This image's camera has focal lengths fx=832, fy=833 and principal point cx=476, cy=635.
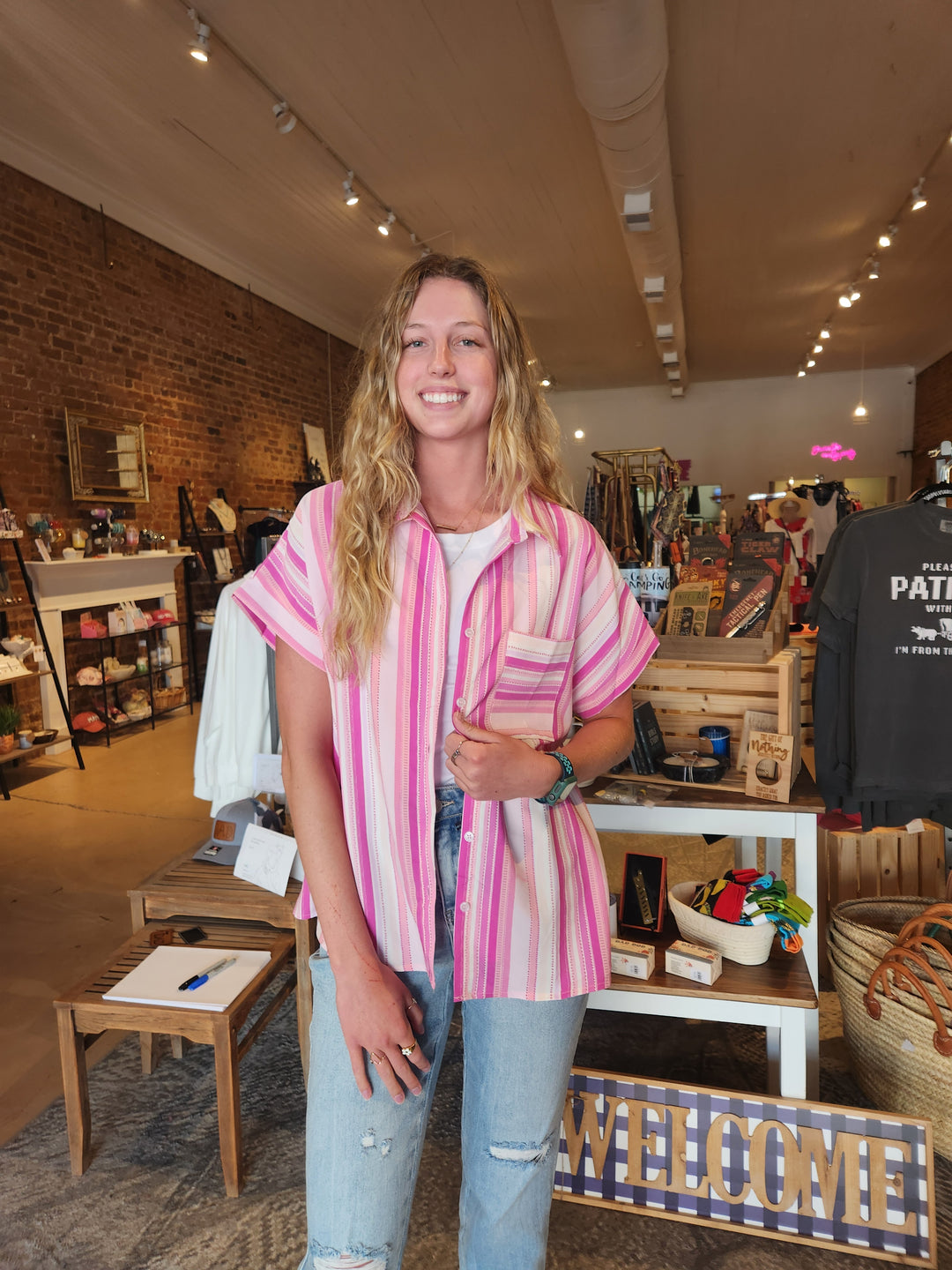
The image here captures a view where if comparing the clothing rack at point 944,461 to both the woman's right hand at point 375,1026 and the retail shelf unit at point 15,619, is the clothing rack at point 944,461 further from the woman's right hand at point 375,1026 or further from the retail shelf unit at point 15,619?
the retail shelf unit at point 15,619

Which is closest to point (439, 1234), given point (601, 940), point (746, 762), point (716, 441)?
point (601, 940)

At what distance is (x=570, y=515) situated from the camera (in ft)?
3.82

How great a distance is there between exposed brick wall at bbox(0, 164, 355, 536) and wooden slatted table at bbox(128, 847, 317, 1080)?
2.93 metres

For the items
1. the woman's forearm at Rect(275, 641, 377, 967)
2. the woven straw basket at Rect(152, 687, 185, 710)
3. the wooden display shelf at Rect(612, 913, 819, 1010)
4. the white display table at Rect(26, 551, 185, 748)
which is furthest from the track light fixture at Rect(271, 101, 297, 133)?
the wooden display shelf at Rect(612, 913, 819, 1010)

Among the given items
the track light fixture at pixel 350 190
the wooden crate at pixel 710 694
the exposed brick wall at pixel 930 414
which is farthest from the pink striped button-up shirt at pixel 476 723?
the exposed brick wall at pixel 930 414

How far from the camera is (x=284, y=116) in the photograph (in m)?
4.64

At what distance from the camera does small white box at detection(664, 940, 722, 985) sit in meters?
1.81

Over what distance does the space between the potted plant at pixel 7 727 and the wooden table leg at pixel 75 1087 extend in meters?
3.51

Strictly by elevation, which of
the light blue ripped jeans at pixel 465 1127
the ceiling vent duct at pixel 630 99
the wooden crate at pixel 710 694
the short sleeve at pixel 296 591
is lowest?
the light blue ripped jeans at pixel 465 1127

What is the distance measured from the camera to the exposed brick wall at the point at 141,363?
17.4ft

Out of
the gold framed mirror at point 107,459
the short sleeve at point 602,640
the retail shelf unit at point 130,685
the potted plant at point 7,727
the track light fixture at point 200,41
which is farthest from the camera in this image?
the retail shelf unit at point 130,685

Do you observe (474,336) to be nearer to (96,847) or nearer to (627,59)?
(627,59)

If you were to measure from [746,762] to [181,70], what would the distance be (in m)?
4.57

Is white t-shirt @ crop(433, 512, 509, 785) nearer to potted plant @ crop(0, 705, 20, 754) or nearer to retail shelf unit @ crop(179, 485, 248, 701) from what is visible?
potted plant @ crop(0, 705, 20, 754)
